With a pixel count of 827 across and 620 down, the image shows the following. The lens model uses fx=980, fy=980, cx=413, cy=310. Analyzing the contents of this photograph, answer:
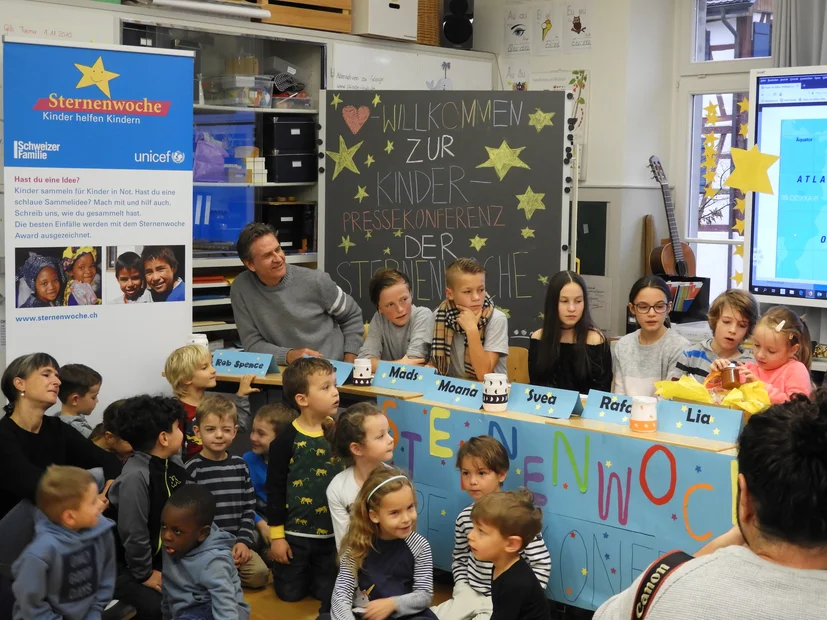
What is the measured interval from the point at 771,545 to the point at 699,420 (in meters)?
1.62

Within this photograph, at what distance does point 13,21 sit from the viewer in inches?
179

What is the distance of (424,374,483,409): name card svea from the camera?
3221 mm

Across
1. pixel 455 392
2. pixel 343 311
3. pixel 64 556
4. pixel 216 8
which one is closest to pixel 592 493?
pixel 455 392

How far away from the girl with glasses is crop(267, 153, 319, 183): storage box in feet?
8.91

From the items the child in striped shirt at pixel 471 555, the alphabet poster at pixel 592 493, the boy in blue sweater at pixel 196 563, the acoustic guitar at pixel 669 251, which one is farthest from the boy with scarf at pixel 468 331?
the acoustic guitar at pixel 669 251

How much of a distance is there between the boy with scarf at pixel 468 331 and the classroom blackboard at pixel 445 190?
1561mm

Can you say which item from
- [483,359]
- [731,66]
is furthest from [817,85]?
[483,359]

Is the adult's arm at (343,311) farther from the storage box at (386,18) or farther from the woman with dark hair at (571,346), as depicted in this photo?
the storage box at (386,18)

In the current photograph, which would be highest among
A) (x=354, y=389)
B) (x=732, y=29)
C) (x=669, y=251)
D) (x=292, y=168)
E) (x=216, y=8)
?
(x=732, y=29)

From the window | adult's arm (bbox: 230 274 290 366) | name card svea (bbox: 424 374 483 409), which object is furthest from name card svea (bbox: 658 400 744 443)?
the window

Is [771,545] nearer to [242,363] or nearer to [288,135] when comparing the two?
[242,363]

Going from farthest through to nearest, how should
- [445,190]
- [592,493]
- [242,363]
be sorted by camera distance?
[445,190] < [242,363] < [592,493]

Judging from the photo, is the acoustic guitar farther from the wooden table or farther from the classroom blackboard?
the wooden table

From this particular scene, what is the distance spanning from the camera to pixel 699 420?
278 cm
